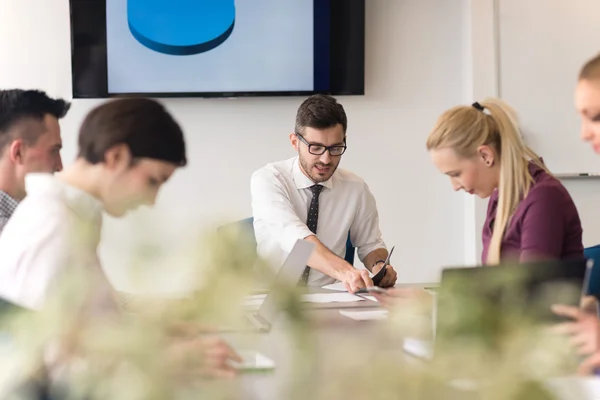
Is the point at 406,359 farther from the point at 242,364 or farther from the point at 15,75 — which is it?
the point at 15,75

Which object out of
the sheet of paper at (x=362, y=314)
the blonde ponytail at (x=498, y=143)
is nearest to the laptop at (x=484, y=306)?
the sheet of paper at (x=362, y=314)

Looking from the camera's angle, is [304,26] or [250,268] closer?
[250,268]

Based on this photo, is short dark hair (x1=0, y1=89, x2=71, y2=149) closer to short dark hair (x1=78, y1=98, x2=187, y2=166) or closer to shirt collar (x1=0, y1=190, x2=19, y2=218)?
shirt collar (x1=0, y1=190, x2=19, y2=218)

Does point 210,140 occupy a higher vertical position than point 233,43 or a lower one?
lower

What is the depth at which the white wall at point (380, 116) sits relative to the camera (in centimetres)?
429

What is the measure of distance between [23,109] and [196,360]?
2380 mm

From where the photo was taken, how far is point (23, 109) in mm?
2549

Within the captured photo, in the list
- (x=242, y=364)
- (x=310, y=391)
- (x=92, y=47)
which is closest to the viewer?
(x=310, y=391)

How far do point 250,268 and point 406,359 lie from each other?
0.08 m

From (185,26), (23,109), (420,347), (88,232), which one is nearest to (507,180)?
(23,109)

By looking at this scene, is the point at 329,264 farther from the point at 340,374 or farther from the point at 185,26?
the point at 340,374

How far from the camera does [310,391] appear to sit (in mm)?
326

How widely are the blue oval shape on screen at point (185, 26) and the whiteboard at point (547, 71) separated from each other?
155 centimetres

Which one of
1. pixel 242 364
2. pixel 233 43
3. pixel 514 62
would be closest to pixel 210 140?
pixel 233 43
